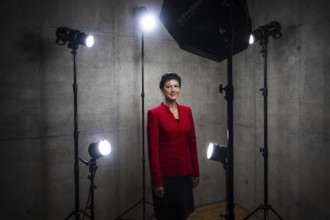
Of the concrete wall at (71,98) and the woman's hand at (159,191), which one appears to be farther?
the concrete wall at (71,98)

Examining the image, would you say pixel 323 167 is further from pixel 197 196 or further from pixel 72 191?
pixel 72 191

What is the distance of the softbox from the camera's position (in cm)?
108

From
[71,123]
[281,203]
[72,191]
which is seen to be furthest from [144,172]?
[281,203]

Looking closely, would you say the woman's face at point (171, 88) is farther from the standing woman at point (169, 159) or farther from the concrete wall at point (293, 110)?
the concrete wall at point (293, 110)

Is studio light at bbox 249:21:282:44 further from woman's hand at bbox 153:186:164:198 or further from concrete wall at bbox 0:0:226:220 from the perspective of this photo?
woman's hand at bbox 153:186:164:198

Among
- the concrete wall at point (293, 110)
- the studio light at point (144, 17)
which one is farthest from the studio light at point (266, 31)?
the studio light at point (144, 17)

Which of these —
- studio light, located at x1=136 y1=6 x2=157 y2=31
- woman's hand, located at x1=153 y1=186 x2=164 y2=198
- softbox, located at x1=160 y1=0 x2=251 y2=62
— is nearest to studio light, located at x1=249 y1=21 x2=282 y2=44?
studio light, located at x1=136 y1=6 x2=157 y2=31

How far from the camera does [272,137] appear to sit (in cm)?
312

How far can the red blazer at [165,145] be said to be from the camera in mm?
2264

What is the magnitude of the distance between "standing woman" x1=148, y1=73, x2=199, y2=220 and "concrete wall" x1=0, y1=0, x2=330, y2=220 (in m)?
1.00

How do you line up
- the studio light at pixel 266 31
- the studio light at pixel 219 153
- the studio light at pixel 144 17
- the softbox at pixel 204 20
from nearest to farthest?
the softbox at pixel 204 20, the studio light at pixel 219 153, the studio light at pixel 266 31, the studio light at pixel 144 17

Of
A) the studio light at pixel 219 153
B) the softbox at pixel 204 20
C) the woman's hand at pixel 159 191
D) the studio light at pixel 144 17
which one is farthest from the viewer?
the studio light at pixel 144 17

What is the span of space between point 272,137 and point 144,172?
1739 mm

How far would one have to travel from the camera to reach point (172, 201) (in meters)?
2.29
